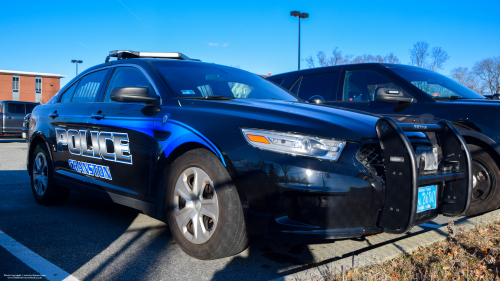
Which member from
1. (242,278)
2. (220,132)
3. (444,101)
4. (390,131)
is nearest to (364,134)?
(390,131)

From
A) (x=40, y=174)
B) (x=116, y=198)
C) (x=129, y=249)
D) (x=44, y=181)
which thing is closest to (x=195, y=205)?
(x=129, y=249)

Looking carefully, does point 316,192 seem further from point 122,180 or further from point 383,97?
point 383,97

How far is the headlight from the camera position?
8.43ft

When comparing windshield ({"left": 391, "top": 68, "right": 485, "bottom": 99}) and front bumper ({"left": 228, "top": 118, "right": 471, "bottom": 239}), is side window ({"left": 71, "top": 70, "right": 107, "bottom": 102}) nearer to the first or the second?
front bumper ({"left": 228, "top": 118, "right": 471, "bottom": 239})

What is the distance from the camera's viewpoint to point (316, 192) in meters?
2.51

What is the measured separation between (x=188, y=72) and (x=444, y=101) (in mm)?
2882

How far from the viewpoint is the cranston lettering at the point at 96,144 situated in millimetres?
3678

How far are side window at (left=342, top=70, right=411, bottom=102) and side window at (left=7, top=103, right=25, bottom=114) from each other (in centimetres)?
1746

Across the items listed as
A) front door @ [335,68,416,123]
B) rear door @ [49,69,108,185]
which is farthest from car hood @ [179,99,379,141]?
front door @ [335,68,416,123]

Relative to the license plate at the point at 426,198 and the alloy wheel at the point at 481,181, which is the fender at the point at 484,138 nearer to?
the alloy wheel at the point at 481,181

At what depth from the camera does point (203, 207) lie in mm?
2926

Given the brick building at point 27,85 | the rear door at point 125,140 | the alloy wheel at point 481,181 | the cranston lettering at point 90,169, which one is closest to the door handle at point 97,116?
the rear door at point 125,140

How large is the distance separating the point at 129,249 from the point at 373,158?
6.69 ft

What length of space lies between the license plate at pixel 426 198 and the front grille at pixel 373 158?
29 cm
